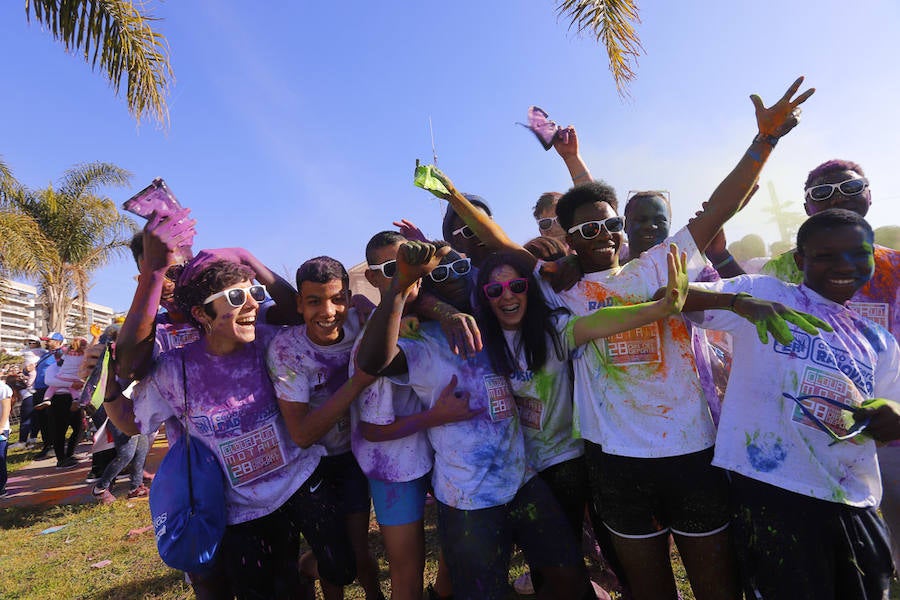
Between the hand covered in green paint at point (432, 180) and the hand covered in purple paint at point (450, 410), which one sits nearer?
the hand covered in purple paint at point (450, 410)

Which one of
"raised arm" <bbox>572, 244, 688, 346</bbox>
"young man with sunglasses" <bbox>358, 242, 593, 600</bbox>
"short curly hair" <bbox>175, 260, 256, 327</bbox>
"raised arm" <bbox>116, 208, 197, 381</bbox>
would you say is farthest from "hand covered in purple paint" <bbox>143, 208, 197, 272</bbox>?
"raised arm" <bbox>572, 244, 688, 346</bbox>

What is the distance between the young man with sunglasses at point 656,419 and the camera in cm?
197

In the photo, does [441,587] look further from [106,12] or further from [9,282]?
[9,282]

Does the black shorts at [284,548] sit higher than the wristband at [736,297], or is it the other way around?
the wristband at [736,297]

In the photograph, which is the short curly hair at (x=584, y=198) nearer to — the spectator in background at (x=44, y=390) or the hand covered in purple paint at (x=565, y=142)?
the hand covered in purple paint at (x=565, y=142)

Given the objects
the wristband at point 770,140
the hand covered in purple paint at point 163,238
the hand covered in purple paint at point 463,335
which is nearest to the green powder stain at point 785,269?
the wristband at point 770,140

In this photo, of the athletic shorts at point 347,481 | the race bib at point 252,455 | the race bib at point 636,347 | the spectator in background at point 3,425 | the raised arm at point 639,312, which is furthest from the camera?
the spectator in background at point 3,425

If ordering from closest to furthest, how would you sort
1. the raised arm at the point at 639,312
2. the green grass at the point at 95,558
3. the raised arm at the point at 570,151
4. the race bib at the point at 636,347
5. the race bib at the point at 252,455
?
the raised arm at the point at 639,312, the race bib at the point at 636,347, the race bib at the point at 252,455, the raised arm at the point at 570,151, the green grass at the point at 95,558

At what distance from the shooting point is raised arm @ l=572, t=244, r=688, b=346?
187 centimetres

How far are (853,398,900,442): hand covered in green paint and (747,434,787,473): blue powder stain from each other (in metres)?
0.28

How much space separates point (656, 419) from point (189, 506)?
6.78 ft

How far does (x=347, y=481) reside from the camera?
8.50 feet

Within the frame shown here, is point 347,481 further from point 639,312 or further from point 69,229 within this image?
point 69,229

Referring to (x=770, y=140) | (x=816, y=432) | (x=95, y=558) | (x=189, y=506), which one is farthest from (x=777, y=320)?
(x=95, y=558)
